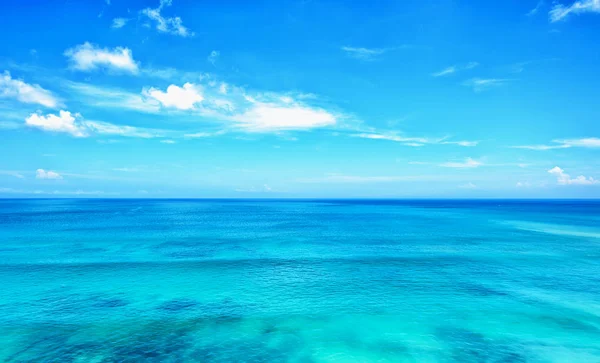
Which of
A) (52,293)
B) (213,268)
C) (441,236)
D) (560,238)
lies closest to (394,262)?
(213,268)

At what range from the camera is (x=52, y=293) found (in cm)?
2539

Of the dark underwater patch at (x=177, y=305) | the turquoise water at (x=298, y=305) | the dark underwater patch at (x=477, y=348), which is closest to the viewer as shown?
the dark underwater patch at (x=477, y=348)

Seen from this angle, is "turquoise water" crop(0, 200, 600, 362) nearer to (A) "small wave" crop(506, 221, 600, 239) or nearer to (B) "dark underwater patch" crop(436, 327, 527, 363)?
(B) "dark underwater patch" crop(436, 327, 527, 363)

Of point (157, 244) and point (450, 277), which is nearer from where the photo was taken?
point (450, 277)

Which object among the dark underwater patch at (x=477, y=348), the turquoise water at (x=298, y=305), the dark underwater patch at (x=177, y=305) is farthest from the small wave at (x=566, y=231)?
the dark underwater patch at (x=177, y=305)

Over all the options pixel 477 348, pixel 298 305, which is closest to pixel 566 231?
pixel 477 348

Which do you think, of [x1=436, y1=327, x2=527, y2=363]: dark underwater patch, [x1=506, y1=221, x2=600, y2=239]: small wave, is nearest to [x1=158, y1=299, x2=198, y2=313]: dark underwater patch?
[x1=436, y1=327, x2=527, y2=363]: dark underwater patch

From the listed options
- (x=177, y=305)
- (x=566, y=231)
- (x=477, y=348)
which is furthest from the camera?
(x=566, y=231)

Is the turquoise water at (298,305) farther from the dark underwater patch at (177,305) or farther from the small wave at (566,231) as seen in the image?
the small wave at (566,231)

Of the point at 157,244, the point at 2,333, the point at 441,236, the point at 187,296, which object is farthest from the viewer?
the point at 441,236

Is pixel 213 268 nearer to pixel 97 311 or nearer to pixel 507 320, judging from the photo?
pixel 97 311

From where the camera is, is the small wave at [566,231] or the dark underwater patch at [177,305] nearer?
the dark underwater patch at [177,305]

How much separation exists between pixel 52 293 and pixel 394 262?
3190 centimetres

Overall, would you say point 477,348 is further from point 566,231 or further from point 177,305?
point 566,231
